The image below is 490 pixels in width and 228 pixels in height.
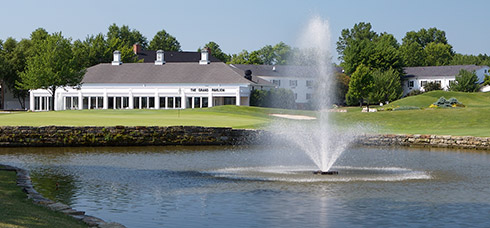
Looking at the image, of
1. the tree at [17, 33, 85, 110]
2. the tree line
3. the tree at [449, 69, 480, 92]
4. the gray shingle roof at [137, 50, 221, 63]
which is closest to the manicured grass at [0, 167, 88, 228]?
the tree at [17, 33, 85, 110]

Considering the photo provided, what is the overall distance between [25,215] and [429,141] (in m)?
28.1

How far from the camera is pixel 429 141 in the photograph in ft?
120

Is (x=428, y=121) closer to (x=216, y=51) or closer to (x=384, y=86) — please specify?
(x=384, y=86)

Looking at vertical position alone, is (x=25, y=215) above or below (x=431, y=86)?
below

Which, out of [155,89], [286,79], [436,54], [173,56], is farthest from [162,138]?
[436,54]

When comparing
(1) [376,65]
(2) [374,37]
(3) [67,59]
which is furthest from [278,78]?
(2) [374,37]

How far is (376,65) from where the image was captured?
11575 cm

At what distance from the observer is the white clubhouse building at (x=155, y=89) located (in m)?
86.6

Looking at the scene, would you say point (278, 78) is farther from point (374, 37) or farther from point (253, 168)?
point (253, 168)

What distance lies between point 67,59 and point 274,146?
52783 mm

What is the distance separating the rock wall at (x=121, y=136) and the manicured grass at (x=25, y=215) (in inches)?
809

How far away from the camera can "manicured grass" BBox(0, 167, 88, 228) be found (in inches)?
458

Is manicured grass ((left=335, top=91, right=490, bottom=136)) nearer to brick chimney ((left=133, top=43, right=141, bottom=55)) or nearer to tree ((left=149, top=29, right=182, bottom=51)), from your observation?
brick chimney ((left=133, top=43, right=141, bottom=55))

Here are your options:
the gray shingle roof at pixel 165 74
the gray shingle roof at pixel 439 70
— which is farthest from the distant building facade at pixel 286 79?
the gray shingle roof at pixel 439 70
